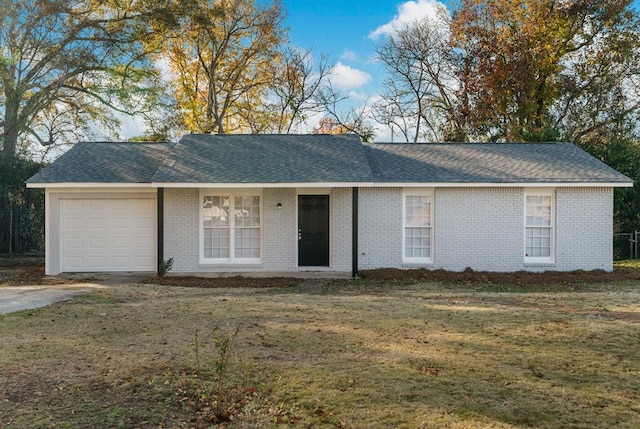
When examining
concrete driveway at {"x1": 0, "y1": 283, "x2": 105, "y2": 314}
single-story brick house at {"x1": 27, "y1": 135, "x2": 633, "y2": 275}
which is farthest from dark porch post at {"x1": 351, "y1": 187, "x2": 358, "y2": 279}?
concrete driveway at {"x1": 0, "y1": 283, "x2": 105, "y2": 314}

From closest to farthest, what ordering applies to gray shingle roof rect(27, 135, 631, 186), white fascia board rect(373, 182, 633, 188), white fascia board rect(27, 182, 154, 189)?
white fascia board rect(27, 182, 154, 189)
gray shingle roof rect(27, 135, 631, 186)
white fascia board rect(373, 182, 633, 188)

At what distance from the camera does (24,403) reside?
4445 mm

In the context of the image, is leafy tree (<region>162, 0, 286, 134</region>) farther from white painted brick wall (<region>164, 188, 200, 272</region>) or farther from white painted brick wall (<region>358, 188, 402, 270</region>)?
white painted brick wall (<region>358, 188, 402, 270</region>)

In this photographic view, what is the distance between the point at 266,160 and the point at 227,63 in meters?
21.0

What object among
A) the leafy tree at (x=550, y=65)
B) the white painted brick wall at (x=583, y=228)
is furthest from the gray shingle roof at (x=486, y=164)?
the leafy tree at (x=550, y=65)

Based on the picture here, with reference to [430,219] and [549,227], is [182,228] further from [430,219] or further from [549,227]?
[549,227]

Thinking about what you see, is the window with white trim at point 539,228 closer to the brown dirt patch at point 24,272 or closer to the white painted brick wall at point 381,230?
the white painted brick wall at point 381,230

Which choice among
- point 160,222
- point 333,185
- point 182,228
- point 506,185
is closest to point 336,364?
point 333,185

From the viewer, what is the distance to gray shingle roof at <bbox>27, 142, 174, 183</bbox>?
14.2m

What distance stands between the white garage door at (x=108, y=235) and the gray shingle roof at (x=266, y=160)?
1822 mm

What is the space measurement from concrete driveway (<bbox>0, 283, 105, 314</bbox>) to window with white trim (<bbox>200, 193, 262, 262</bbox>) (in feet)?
11.5

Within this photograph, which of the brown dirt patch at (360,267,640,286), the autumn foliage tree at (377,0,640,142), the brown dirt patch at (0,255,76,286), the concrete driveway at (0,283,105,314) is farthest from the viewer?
the autumn foliage tree at (377,0,640,142)

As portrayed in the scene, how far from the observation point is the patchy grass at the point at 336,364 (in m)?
4.20

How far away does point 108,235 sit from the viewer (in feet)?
48.4
